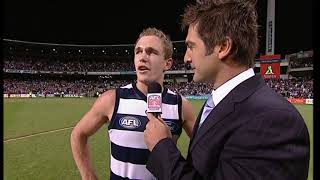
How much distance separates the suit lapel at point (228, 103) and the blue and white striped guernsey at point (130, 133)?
1.21 metres

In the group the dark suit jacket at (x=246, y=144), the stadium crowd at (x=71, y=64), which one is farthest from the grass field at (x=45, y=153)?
the stadium crowd at (x=71, y=64)

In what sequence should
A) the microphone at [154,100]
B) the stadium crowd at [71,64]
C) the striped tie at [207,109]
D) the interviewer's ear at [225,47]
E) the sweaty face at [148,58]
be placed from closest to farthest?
the interviewer's ear at [225,47] < the striped tie at [207,109] < the microphone at [154,100] < the sweaty face at [148,58] < the stadium crowd at [71,64]

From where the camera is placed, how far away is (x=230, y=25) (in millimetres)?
1689

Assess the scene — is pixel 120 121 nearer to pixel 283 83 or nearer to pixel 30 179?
pixel 30 179

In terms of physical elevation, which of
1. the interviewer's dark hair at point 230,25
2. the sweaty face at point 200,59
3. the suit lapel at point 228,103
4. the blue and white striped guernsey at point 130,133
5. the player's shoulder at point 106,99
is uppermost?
the interviewer's dark hair at point 230,25

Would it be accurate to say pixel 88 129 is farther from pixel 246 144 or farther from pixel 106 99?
pixel 246 144

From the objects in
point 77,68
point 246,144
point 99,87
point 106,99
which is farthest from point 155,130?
point 77,68

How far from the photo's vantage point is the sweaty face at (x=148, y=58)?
3025 millimetres

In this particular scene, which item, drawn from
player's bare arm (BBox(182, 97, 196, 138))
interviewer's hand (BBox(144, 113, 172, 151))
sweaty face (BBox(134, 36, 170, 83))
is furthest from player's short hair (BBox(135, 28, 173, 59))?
interviewer's hand (BBox(144, 113, 172, 151))

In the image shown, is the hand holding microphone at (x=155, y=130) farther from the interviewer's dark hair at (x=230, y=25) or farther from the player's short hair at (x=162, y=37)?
the player's short hair at (x=162, y=37)

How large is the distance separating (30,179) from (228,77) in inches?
270

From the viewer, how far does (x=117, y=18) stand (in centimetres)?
6175

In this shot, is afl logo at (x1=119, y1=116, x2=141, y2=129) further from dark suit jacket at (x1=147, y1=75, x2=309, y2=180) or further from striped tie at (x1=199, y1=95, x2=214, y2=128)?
dark suit jacket at (x1=147, y1=75, x2=309, y2=180)

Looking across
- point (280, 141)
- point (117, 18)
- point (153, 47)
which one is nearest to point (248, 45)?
point (280, 141)
